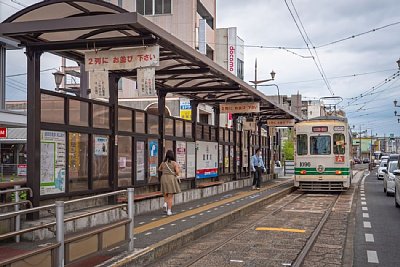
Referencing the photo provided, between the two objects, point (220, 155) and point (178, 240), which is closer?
point (178, 240)

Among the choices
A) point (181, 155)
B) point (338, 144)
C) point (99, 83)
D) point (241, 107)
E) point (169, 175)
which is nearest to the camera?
point (99, 83)

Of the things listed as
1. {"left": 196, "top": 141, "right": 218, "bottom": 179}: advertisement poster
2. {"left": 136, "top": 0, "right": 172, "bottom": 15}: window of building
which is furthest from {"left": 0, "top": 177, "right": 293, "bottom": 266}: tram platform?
{"left": 136, "top": 0, "right": 172, "bottom": 15}: window of building

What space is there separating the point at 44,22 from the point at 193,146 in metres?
10.3

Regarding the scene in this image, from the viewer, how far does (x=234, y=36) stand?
142 feet

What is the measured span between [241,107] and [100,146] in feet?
29.7

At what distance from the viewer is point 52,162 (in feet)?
35.2

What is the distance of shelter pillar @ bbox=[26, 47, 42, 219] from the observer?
997cm

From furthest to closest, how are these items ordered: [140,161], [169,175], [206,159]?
[206,159] → [140,161] → [169,175]

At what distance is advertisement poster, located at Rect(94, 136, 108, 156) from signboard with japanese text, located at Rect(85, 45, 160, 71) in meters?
2.53

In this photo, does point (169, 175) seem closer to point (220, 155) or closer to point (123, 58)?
point (123, 58)

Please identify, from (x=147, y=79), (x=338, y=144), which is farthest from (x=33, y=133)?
(x=338, y=144)

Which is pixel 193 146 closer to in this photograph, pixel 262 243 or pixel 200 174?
pixel 200 174

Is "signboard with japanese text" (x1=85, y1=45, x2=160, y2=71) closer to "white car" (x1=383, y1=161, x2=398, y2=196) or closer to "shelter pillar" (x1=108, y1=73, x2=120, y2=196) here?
"shelter pillar" (x1=108, y1=73, x2=120, y2=196)

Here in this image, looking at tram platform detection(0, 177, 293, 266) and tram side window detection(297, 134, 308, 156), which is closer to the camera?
tram platform detection(0, 177, 293, 266)
